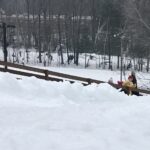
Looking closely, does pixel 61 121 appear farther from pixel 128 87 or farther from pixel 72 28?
pixel 72 28

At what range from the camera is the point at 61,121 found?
8180 mm

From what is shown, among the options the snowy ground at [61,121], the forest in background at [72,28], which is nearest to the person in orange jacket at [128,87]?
the snowy ground at [61,121]

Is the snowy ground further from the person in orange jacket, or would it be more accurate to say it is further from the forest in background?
the forest in background

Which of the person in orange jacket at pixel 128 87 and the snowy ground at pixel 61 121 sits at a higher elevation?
the snowy ground at pixel 61 121

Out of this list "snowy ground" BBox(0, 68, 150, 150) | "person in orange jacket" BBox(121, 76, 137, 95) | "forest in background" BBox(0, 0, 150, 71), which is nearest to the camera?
"snowy ground" BBox(0, 68, 150, 150)

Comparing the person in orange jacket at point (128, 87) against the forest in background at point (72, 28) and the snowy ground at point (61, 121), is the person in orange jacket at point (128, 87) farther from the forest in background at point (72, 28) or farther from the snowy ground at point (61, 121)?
the forest in background at point (72, 28)

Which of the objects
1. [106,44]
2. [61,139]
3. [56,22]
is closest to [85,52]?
[106,44]

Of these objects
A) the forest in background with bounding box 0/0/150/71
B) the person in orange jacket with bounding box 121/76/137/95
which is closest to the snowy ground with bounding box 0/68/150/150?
the person in orange jacket with bounding box 121/76/137/95

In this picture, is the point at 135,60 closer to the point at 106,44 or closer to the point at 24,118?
the point at 106,44

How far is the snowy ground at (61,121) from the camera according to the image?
6.77 metres

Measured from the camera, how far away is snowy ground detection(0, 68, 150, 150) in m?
6.77

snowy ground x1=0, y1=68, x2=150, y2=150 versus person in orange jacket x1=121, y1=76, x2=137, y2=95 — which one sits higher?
snowy ground x1=0, y1=68, x2=150, y2=150

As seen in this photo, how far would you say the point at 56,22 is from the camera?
252 ft

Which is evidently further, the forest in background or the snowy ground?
the forest in background
